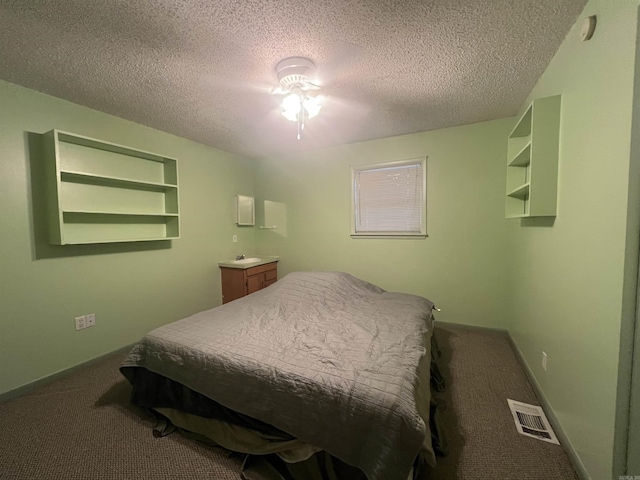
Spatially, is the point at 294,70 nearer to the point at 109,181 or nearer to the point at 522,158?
the point at 522,158

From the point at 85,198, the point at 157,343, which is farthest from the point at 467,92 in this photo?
the point at 85,198

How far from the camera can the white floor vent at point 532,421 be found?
1468 mm

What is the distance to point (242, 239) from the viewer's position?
12.8 ft

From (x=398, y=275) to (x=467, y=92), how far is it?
6.57ft

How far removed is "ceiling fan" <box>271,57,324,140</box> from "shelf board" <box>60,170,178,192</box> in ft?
5.18

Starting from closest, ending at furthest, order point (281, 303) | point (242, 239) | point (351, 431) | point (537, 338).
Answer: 1. point (351, 431)
2. point (537, 338)
3. point (281, 303)
4. point (242, 239)

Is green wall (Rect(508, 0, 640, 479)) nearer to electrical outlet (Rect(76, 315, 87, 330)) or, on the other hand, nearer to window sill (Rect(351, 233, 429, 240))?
window sill (Rect(351, 233, 429, 240))

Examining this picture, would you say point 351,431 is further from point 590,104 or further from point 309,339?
point 590,104

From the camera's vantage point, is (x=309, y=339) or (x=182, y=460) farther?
(x=309, y=339)

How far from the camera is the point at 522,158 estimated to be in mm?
1965

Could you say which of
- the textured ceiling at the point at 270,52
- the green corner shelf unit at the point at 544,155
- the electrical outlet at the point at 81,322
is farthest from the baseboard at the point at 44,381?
the green corner shelf unit at the point at 544,155

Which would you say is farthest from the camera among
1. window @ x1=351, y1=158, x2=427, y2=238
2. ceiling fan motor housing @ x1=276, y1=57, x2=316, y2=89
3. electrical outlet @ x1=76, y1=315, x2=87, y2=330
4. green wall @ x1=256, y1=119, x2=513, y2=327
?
window @ x1=351, y1=158, x2=427, y2=238

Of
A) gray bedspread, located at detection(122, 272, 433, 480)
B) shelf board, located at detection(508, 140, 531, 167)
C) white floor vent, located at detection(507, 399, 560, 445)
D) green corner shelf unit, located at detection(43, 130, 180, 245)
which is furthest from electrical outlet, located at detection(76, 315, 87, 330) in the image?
shelf board, located at detection(508, 140, 531, 167)

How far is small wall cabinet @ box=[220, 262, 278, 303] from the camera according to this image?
10.9ft
